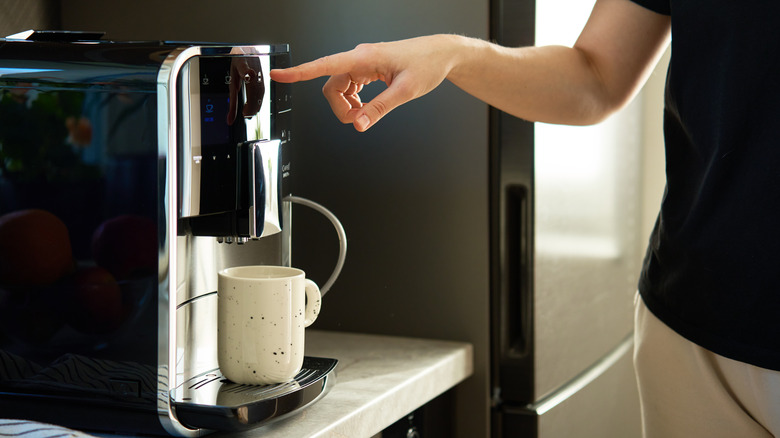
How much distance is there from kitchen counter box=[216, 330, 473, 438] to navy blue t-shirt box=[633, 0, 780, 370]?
30cm

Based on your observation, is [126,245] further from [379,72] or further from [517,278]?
[517,278]

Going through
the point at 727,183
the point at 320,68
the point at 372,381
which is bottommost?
the point at 372,381

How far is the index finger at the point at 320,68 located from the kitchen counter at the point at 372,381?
1.07 feet

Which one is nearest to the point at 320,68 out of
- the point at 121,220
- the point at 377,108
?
the point at 377,108

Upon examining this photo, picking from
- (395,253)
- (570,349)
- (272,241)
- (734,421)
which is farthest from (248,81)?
(570,349)

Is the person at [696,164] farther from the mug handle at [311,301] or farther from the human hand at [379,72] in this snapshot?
the mug handle at [311,301]

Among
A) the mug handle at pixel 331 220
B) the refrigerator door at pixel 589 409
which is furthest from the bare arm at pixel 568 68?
the refrigerator door at pixel 589 409

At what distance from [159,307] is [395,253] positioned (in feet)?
1.73

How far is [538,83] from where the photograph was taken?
104 centimetres

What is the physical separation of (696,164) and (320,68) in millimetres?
424

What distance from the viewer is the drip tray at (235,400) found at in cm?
77

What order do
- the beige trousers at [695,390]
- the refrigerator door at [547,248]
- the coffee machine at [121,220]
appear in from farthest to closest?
the refrigerator door at [547,248], the beige trousers at [695,390], the coffee machine at [121,220]

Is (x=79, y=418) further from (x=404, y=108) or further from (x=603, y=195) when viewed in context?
(x=603, y=195)

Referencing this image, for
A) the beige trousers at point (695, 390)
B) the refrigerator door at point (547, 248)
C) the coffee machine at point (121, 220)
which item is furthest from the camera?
the refrigerator door at point (547, 248)
